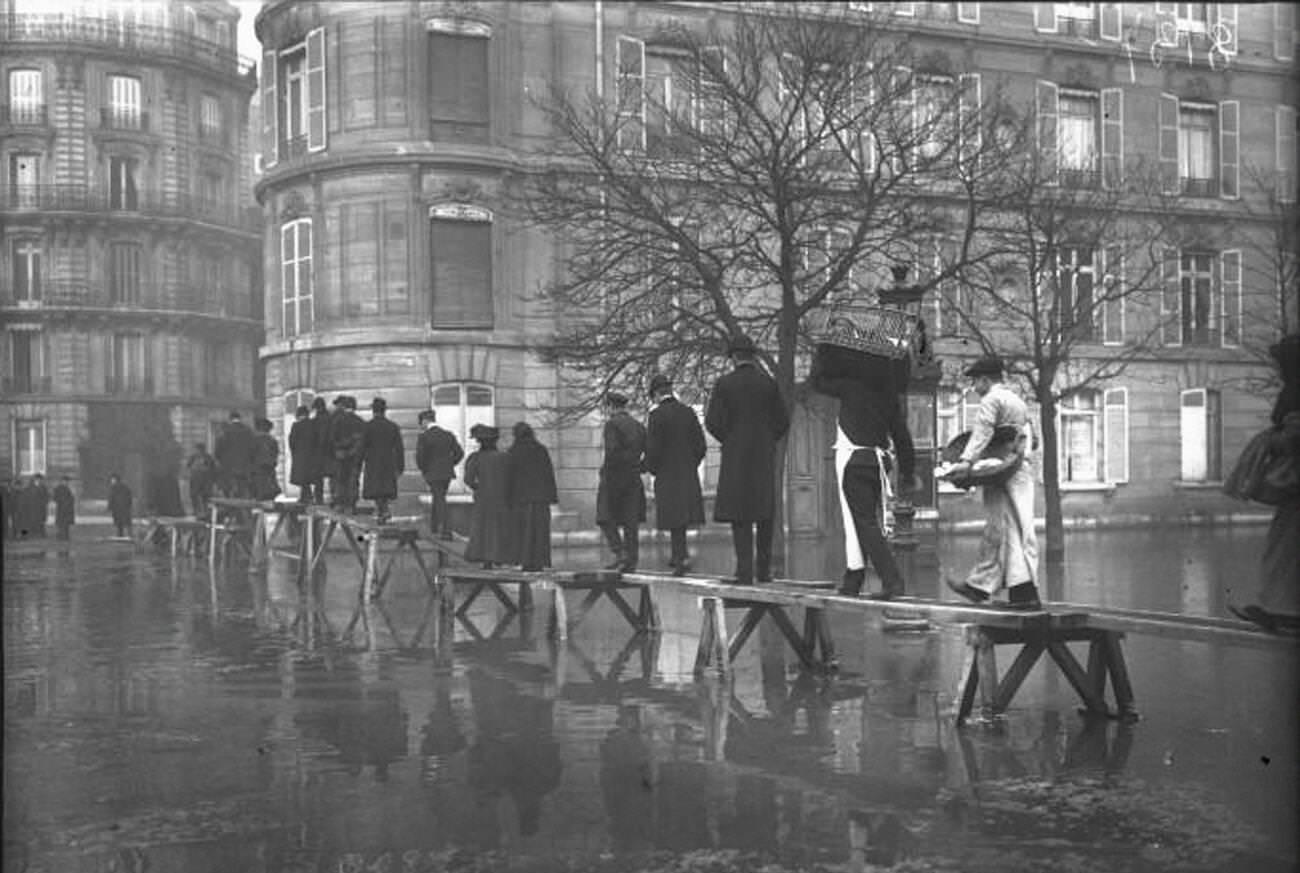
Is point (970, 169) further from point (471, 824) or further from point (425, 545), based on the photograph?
point (471, 824)

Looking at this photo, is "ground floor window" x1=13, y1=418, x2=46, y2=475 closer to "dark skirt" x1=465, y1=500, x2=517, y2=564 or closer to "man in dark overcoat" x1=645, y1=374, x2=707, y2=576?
"dark skirt" x1=465, y1=500, x2=517, y2=564

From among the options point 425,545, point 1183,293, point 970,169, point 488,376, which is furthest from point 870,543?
point 1183,293

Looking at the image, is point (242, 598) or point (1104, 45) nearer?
point (242, 598)

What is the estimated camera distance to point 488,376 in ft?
100

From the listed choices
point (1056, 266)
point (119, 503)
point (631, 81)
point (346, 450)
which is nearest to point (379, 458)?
point (346, 450)

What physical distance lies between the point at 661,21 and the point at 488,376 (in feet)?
27.5

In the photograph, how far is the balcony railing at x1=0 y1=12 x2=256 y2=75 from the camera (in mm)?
14668

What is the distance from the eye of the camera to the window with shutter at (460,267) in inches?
1200

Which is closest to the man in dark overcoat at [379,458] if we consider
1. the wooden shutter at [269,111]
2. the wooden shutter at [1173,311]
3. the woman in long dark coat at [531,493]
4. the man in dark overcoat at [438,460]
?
the man in dark overcoat at [438,460]

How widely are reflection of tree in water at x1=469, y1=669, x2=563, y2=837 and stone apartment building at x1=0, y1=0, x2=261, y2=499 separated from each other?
277 centimetres

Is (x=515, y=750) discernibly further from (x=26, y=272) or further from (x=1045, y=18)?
(x=1045, y=18)

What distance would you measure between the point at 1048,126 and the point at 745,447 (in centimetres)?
2348

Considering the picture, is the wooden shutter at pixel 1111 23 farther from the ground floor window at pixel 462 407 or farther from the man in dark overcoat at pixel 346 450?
the man in dark overcoat at pixel 346 450

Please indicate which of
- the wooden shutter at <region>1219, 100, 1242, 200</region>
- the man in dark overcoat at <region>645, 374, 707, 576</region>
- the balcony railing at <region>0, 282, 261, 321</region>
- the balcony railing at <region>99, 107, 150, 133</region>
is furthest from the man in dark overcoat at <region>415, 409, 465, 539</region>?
the wooden shutter at <region>1219, 100, 1242, 200</region>
